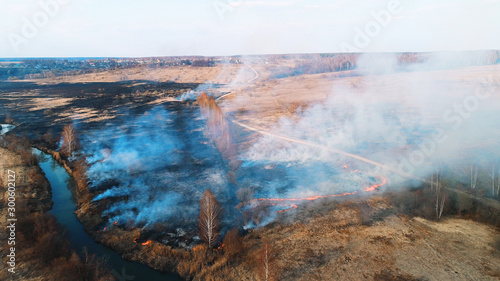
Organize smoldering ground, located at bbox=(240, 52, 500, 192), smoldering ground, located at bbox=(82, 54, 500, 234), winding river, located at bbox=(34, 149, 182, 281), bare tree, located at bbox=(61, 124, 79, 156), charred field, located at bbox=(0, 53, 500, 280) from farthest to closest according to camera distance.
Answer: bare tree, located at bbox=(61, 124, 79, 156) → smoldering ground, located at bbox=(240, 52, 500, 192) → smoldering ground, located at bbox=(82, 54, 500, 234) → charred field, located at bbox=(0, 53, 500, 280) → winding river, located at bbox=(34, 149, 182, 281)

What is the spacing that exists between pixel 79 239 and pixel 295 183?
764 inches

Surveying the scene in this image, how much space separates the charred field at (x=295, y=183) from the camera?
60.8 ft

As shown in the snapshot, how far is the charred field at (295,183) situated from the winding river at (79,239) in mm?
569

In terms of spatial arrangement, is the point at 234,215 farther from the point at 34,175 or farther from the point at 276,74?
the point at 276,74

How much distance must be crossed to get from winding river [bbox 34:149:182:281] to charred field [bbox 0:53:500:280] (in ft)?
1.87

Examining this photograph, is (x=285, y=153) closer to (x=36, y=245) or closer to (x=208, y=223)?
(x=208, y=223)

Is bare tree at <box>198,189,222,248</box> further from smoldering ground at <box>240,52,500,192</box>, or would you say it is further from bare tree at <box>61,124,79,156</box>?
bare tree at <box>61,124,79,156</box>

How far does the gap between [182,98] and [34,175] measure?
48.3 meters

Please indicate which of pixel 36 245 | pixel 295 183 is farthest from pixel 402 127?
pixel 36 245

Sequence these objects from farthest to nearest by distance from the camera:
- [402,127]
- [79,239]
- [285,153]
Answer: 1. [402,127]
2. [285,153]
3. [79,239]

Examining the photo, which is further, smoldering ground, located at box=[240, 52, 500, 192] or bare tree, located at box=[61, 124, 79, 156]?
bare tree, located at box=[61, 124, 79, 156]

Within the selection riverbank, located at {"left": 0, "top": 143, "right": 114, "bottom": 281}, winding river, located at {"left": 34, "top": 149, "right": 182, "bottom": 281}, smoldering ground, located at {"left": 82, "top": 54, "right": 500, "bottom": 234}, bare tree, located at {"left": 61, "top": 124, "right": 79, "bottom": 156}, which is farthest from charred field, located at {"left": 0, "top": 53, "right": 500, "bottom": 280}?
riverbank, located at {"left": 0, "top": 143, "right": 114, "bottom": 281}

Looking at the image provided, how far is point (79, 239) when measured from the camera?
21375 millimetres

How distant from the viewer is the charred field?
18.5 metres
